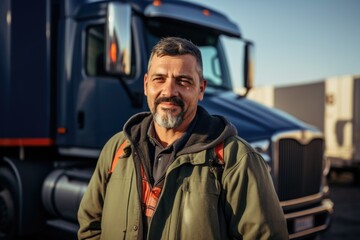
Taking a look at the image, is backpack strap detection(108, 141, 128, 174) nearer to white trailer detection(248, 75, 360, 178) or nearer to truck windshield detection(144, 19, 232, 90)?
truck windshield detection(144, 19, 232, 90)

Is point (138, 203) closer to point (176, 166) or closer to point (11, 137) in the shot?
point (176, 166)

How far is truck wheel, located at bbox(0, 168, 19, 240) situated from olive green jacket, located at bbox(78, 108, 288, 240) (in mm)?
3131

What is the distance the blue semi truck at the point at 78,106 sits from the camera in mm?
4352

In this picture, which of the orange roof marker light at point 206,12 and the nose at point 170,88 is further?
the orange roof marker light at point 206,12

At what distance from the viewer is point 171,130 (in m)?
2.20

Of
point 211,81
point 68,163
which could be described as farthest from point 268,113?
point 68,163

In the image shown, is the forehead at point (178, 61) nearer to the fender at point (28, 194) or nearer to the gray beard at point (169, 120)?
the gray beard at point (169, 120)

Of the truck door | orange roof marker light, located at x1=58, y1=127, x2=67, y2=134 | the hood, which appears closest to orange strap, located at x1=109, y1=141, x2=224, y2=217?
the hood

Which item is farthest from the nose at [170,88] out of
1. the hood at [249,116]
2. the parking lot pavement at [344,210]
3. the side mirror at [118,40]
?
the parking lot pavement at [344,210]

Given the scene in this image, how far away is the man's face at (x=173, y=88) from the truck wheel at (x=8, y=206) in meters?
3.30

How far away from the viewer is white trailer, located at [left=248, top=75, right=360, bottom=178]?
1152 centimetres

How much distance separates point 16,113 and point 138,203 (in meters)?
3.26

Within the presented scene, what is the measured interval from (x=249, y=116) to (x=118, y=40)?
5.03ft

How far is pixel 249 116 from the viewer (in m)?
4.25
